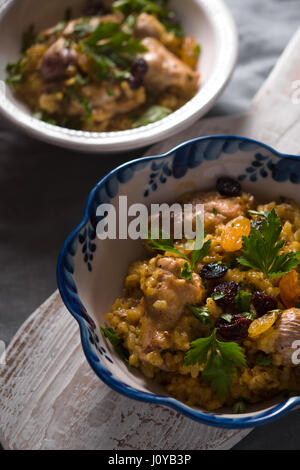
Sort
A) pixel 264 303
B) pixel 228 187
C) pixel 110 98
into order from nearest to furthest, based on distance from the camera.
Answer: pixel 264 303 → pixel 228 187 → pixel 110 98

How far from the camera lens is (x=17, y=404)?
3.20 m

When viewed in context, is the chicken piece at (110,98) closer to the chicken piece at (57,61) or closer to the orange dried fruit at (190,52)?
the chicken piece at (57,61)

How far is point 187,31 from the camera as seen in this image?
4.47 m

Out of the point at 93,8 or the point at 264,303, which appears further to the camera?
the point at 93,8

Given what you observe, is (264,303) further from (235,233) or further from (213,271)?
(235,233)

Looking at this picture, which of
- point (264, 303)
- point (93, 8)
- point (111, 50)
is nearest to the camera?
point (264, 303)

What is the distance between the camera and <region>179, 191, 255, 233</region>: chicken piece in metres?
3.15

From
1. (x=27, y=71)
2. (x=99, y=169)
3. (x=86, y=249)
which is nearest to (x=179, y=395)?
(x=86, y=249)

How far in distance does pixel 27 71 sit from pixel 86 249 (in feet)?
6.18

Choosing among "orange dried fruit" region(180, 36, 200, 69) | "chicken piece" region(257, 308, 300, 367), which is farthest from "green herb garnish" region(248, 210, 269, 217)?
"orange dried fruit" region(180, 36, 200, 69)

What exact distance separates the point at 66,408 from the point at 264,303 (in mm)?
1293

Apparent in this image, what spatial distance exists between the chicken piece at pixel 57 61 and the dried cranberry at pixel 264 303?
2.31m

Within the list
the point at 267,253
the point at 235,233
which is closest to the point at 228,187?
the point at 235,233

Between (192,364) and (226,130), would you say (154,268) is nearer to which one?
(192,364)
